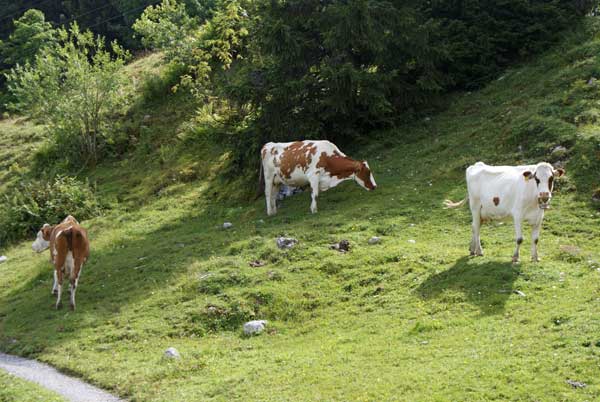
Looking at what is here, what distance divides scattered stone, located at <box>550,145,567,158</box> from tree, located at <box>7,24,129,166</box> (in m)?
21.3

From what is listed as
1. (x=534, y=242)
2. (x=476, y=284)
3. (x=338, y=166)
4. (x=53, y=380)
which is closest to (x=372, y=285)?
(x=476, y=284)

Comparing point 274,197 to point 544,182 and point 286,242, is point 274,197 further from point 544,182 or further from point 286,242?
point 544,182

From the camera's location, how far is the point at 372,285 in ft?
52.9

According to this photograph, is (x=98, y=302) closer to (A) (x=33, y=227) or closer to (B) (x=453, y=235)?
(B) (x=453, y=235)

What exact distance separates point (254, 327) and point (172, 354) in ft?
6.28

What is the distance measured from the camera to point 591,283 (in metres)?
13.6

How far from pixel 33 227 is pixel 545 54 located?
69.5 ft

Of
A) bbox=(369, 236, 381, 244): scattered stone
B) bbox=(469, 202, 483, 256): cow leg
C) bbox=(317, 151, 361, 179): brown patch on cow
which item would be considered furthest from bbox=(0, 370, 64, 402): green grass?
bbox=(317, 151, 361, 179): brown patch on cow

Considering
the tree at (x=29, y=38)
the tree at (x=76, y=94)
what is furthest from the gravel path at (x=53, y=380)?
the tree at (x=29, y=38)

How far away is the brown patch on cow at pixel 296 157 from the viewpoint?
23.1m

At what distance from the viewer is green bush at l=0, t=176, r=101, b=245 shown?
28922 millimetres

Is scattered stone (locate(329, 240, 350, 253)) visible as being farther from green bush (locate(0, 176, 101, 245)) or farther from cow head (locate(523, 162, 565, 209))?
green bush (locate(0, 176, 101, 245))

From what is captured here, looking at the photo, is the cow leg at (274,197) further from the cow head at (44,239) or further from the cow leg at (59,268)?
the cow leg at (59,268)

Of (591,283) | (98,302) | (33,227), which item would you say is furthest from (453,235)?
(33,227)
